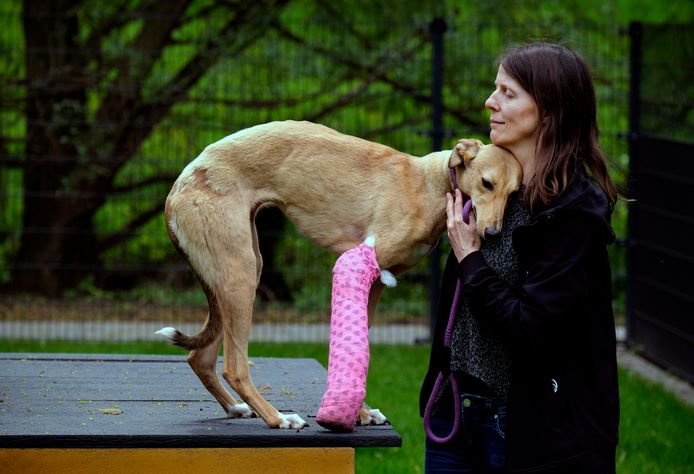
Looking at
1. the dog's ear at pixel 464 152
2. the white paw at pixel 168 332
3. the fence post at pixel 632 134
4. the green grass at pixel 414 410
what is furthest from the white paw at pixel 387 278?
the fence post at pixel 632 134

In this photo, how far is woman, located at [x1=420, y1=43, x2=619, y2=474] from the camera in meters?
3.06

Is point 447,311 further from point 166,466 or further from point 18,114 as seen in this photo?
point 18,114

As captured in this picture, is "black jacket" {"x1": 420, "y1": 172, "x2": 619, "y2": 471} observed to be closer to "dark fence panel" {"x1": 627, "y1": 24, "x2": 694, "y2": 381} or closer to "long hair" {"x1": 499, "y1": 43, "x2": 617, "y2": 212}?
"long hair" {"x1": 499, "y1": 43, "x2": 617, "y2": 212}

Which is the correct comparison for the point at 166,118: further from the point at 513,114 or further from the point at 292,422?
the point at 513,114

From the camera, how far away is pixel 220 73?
9.32 m

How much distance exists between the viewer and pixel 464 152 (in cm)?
355

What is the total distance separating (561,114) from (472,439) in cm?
97

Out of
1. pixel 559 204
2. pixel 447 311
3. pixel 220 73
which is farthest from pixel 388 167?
pixel 220 73

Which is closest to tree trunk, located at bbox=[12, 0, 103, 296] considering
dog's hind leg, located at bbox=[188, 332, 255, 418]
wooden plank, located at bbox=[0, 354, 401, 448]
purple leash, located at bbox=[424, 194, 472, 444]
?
wooden plank, located at bbox=[0, 354, 401, 448]

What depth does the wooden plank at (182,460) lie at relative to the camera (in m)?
3.62

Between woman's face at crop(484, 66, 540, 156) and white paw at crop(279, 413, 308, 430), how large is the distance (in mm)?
1204

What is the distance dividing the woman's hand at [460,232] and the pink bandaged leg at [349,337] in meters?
0.34

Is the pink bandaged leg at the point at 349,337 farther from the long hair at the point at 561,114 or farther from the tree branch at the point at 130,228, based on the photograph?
the tree branch at the point at 130,228

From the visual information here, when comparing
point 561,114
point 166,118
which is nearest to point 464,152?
point 561,114
